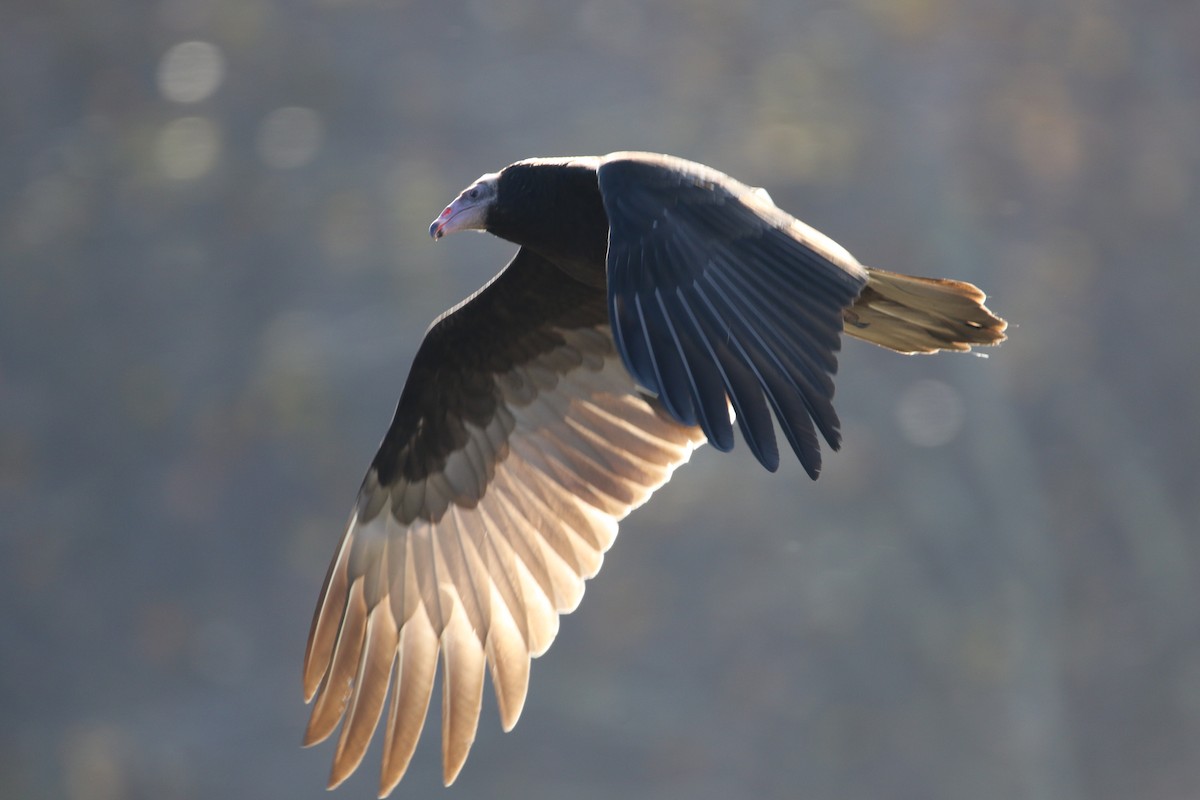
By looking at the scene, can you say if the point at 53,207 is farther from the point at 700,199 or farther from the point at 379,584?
the point at 700,199

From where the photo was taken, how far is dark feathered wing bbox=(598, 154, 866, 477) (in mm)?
3049

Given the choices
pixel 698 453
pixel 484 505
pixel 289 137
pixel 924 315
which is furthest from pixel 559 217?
pixel 289 137

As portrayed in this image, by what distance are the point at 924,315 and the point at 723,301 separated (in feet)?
2.97

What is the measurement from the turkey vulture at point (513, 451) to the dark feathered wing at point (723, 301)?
1 cm

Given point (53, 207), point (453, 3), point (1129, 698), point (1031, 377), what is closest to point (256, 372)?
point (53, 207)

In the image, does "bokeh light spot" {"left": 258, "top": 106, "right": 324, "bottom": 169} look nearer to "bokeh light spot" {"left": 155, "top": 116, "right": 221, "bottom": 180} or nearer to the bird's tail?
"bokeh light spot" {"left": 155, "top": 116, "right": 221, "bottom": 180}

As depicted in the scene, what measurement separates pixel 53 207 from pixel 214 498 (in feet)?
8.67

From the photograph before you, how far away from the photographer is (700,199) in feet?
11.3

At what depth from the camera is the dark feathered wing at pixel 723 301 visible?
305 centimetres

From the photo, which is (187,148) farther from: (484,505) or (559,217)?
(559,217)

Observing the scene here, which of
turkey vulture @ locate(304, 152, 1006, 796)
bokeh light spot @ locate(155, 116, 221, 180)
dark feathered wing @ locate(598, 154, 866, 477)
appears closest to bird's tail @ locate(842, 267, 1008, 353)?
turkey vulture @ locate(304, 152, 1006, 796)

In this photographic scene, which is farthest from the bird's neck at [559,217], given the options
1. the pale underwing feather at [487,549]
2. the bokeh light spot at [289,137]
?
the bokeh light spot at [289,137]

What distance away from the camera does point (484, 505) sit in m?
4.68

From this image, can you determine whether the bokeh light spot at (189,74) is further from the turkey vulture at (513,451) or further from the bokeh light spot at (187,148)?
the turkey vulture at (513,451)
